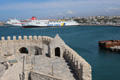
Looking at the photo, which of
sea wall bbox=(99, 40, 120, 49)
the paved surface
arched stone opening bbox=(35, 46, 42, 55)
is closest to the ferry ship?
sea wall bbox=(99, 40, 120, 49)

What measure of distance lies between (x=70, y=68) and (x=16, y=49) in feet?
37.3

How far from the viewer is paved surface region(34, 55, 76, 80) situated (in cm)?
1045

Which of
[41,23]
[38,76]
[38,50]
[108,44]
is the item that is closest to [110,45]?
[108,44]

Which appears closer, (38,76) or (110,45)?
(38,76)

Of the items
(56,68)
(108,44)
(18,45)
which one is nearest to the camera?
(56,68)

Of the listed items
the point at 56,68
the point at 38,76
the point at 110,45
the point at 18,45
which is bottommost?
the point at 110,45

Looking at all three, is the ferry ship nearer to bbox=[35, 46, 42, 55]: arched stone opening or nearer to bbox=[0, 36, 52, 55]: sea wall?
bbox=[0, 36, 52, 55]: sea wall

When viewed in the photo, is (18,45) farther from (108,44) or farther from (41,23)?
(41,23)

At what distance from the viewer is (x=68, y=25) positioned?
117812mm

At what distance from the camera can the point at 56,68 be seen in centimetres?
1193

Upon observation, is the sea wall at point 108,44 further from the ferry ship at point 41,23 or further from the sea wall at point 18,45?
the ferry ship at point 41,23

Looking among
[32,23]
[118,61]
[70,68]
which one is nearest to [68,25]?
[32,23]

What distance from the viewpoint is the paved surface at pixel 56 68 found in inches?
412

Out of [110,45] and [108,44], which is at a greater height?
[108,44]
